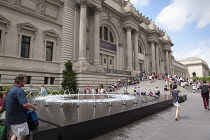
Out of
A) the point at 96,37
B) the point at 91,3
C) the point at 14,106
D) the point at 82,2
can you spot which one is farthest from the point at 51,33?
the point at 14,106

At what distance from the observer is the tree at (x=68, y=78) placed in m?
19.5

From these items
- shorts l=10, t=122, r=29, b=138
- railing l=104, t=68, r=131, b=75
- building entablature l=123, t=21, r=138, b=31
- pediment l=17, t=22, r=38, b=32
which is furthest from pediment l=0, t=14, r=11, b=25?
building entablature l=123, t=21, r=138, b=31

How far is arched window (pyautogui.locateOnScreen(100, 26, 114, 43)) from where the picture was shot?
30.0 metres

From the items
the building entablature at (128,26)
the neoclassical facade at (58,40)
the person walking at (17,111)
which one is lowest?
the person walking at (17,111)

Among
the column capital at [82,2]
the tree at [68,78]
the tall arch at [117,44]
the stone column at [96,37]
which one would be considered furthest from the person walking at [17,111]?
the tall arch at [117,44]

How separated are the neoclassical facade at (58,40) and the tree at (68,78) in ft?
2.71

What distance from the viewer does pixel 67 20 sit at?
75.5 feet

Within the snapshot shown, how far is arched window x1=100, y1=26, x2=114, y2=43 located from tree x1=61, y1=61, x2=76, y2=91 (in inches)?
492

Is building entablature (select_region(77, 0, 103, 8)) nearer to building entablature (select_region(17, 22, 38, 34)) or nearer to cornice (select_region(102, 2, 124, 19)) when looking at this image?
cornice (select_region(102, 2, 124, 19))

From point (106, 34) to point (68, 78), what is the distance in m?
16.0

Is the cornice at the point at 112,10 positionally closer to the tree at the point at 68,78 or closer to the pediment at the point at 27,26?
the pediment at the point at 27,26

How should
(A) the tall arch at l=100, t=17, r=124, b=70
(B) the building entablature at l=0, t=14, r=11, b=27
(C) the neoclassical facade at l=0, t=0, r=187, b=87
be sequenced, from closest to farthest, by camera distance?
(B) the building entablature at l=0, t=14, r=11, b=27 < (C) the neoclassical facade at l=0, t=0, r=187, b=87 < (A) the tall arch at l=100, t=17, r=124, b=70

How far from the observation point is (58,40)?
2256 cm

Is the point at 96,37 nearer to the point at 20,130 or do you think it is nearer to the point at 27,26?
the point at 27,26
